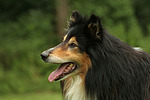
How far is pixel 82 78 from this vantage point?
4.85 metres

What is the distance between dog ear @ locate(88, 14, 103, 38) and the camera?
4.57 metres

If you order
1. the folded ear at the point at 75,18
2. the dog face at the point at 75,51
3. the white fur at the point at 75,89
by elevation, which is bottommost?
the white fur at the point at 75,89

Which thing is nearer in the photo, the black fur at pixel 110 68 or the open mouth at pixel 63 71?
the black fur at pixel 110 68

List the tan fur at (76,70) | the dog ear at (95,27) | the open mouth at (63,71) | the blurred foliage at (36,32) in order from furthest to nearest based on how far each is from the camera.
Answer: the blurred foliage at (36,32), the open mouth at (63,71), the tan fur at (76,70), the dog ear at (95,27)

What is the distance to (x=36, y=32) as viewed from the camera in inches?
732

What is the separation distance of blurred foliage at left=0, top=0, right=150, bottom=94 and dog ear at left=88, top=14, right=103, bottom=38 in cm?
709

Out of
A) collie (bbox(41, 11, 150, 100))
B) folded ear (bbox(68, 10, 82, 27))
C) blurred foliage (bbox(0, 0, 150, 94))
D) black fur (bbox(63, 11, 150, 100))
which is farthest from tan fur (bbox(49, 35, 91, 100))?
blurred foliage (bbox(0, 0, 150, 94))

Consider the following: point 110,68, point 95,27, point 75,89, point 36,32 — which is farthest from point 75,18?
point 36,32

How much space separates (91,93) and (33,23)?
1491 centimetres

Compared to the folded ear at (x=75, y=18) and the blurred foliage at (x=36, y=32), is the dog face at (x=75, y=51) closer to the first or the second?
the folded ear at (x=75, y=18)

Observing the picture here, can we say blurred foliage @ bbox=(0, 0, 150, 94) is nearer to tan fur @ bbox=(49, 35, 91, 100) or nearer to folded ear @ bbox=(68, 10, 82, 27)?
folded ear @ bbox=(68, 10, 82, 27)

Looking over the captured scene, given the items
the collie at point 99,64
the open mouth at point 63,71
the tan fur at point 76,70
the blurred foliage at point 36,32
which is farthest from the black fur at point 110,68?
the blurred foliage at point 36,32

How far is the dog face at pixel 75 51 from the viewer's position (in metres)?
4.66

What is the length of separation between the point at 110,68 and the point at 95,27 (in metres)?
0.69
